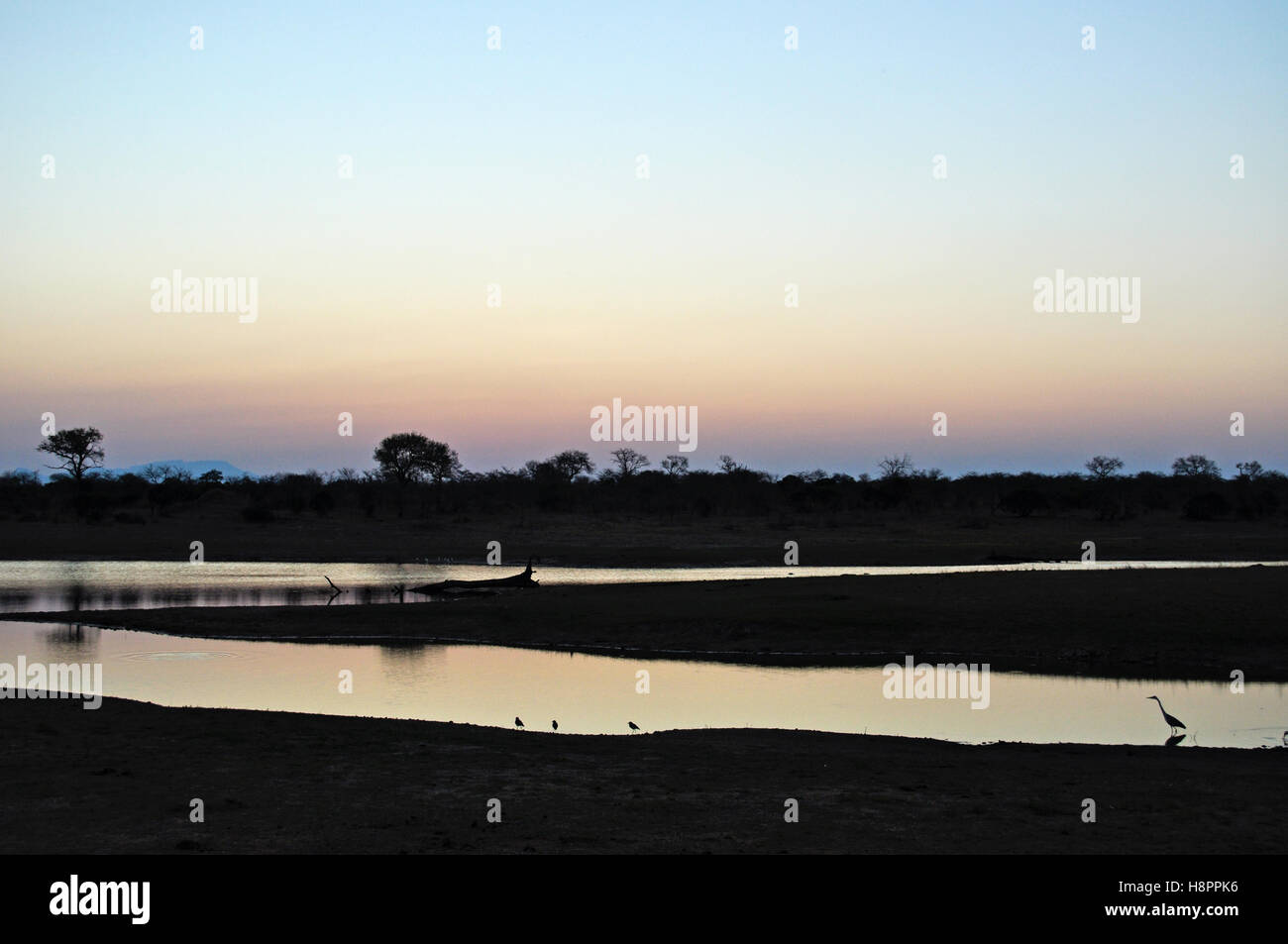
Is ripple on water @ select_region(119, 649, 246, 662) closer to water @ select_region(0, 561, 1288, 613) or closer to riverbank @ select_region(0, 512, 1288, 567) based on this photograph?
water @ select_region(0, 561, 1288, 613)

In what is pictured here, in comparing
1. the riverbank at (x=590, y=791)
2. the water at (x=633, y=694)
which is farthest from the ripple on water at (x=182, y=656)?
the riverbank at (x=590, y=791)

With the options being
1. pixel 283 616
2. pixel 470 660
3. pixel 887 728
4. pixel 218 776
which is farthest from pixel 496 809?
pixel 283 616

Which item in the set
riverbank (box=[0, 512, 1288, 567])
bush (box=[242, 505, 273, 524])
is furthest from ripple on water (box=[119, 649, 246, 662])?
bush (box=[242, 505, 273, 524])

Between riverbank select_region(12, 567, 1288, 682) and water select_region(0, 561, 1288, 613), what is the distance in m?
4.47

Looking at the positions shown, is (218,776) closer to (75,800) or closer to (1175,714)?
(75,800)

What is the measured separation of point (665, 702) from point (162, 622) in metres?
19.9

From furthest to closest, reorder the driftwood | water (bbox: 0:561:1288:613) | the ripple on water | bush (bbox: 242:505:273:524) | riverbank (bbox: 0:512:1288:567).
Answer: bush (bbox: 242:505:273:524) → riverbank (bbox: 0:512:1288:567) → the driftwood → water (bbox: 0:561:1288:613) → the ripple on water

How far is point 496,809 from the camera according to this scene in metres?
10.4

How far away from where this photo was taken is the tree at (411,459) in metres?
119

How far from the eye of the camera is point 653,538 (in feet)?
236

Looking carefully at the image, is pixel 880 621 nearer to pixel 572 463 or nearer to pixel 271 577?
pixel 271 577

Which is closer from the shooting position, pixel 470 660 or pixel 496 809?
pixel 496 809

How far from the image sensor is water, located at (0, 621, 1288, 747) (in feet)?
59.6
